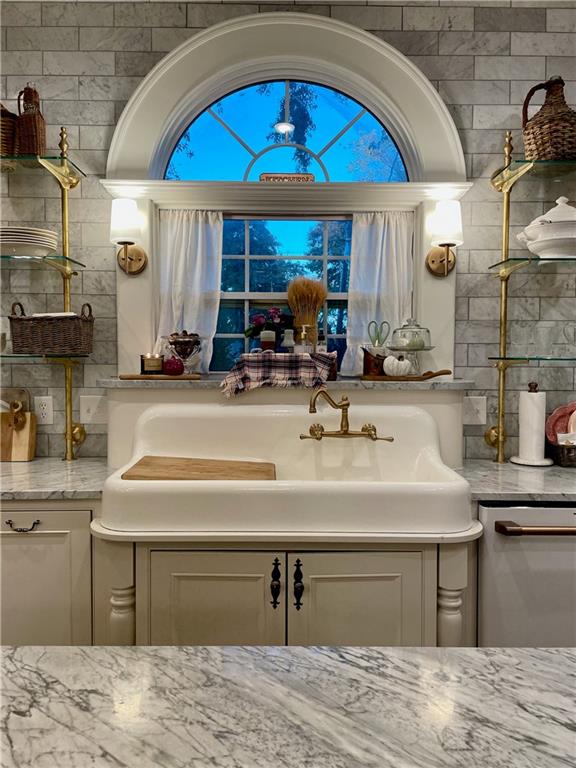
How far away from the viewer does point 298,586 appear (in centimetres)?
154

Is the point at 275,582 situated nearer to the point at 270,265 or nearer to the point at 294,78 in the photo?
the point at 270,265

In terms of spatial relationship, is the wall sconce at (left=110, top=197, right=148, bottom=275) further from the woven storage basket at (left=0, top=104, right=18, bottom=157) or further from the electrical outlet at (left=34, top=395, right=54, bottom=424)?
the electrical outlet at (left=34, top=395, right=54, bottom=424)

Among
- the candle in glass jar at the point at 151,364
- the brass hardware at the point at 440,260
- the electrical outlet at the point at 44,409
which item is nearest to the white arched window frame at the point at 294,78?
the brass hardware at the point at 440,260

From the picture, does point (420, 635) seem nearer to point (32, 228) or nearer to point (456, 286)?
point (456, 286)

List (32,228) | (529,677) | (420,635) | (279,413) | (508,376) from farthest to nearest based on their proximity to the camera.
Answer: (508,376) < (32,228) < (279,413) < (420,635) < (529,677)

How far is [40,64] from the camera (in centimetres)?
223

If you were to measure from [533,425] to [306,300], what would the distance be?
41.5 inches

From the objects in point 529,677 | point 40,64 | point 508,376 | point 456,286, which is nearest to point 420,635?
point 529,677

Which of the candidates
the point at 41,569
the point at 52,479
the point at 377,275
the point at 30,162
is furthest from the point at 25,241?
the point at 377,275

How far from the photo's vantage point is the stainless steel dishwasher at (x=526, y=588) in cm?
166

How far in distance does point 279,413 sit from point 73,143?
4.84ft

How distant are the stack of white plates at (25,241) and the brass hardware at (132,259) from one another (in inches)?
10.6

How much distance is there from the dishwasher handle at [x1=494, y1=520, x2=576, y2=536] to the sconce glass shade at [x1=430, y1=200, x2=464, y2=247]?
113 cm

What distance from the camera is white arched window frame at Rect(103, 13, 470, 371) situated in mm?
2180
